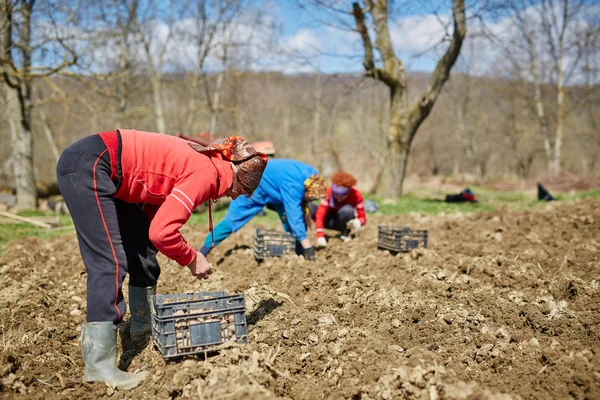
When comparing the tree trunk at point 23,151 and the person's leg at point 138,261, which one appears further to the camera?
the tree trunk at point 23,151

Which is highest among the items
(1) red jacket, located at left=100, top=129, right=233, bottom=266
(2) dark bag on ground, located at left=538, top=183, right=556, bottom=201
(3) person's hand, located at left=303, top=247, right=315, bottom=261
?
(1) red jacket, located at left=100, top=129, right=233, bottom=266

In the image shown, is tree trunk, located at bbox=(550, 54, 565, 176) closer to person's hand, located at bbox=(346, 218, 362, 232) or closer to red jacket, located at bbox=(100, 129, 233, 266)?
person's hand, located at bbox=(346, 218, 362, 232)

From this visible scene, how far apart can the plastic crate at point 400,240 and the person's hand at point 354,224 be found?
711 millimetres

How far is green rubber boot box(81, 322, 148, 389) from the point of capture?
8.67ft

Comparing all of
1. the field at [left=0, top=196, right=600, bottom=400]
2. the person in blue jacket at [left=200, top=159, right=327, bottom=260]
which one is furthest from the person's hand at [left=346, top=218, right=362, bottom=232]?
→ the person in blue jacket at [left=200, top=159, right=327, bottom=260]

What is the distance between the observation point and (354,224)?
7.03m

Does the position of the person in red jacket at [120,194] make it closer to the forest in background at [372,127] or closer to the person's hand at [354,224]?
→ the person's hand at [354,224]

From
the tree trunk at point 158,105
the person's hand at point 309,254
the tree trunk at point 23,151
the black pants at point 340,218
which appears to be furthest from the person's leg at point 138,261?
the tree trunk at point 23,151

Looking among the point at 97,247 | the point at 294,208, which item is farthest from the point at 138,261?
the point at 294,208

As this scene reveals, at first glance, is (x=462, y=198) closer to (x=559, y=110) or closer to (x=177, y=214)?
(x=559, y=110)

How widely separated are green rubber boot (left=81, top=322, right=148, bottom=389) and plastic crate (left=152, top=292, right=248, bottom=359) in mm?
258

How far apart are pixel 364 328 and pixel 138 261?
174 cm

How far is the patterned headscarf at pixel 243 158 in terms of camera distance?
2932 mm

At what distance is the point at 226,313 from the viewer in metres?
2.94
